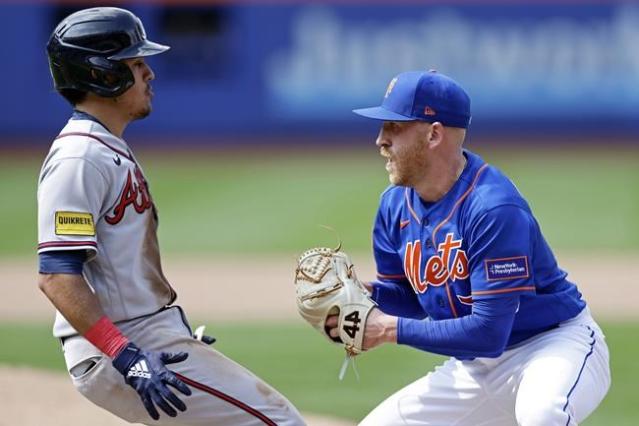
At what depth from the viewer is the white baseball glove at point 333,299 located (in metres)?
4.24

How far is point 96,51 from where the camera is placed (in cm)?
403

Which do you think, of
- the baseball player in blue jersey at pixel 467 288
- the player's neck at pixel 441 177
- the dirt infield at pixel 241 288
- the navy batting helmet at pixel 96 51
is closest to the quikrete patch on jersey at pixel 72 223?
the navy batting helmet at pixel 96 51

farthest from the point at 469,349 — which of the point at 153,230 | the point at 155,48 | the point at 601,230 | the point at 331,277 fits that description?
the point at 601,230

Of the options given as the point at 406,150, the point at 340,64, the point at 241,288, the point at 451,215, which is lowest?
the point at 241,288

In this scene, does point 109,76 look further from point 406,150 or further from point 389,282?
point 389,282

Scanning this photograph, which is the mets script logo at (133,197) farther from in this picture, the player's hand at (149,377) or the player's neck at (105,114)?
the player's hand at (149,377)

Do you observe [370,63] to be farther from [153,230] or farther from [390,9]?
[153,230]

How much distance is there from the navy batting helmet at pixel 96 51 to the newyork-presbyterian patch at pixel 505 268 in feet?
5.09

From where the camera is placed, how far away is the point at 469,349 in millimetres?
4223

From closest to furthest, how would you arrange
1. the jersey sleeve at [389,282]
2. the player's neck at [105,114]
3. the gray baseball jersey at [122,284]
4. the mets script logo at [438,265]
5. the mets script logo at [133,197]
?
the gray baseball jersey at [122,284], the mets script logo at [133,197], the player's neck at [105,114], the mets script logo at [438,265], the jersey sleeve at [389,282]

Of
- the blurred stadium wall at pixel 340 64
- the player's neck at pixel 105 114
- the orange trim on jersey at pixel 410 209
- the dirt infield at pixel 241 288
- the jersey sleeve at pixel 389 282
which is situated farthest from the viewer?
the blurred stadium wall at pixel 340 64

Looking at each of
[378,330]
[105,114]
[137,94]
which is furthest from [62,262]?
[378,330]

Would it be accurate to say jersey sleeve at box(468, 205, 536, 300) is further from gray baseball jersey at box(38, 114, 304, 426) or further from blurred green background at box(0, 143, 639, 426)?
blurred green background at box(0, 143, 639, 426)

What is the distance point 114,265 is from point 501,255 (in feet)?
4.87
